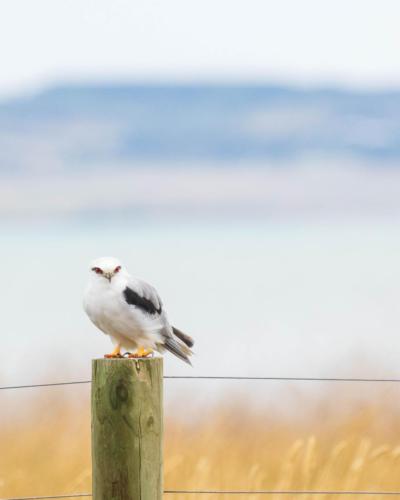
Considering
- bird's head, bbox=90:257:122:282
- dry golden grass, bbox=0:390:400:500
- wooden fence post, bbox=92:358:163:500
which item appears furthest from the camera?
dry golden grass, bbox=0:390:400:500

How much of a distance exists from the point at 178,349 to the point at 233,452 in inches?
72.8

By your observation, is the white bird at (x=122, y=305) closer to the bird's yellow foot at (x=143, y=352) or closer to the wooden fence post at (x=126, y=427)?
the bird's yellow foot at (x=143, y=352)

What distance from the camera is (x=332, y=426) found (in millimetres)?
7289

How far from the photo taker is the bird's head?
5.10 meters

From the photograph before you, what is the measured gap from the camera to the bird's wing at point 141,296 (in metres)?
5.18

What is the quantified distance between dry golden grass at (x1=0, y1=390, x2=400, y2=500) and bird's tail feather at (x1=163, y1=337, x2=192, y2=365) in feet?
3.82

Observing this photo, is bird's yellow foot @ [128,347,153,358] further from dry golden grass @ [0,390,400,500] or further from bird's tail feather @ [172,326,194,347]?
dry golden grass @ [0,390,400,500]

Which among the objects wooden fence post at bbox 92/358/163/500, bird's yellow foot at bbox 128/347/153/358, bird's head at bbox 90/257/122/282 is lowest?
wooden fence post at bbox 92/358/163/500

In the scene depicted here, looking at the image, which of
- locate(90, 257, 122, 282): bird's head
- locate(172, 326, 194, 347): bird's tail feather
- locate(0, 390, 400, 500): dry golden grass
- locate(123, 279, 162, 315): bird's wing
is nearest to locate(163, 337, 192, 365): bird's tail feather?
locate(172, 326, 194, 347): bird's tail feather

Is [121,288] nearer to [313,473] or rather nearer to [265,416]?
[313,473]

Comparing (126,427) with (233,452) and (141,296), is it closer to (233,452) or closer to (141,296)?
(141,296)

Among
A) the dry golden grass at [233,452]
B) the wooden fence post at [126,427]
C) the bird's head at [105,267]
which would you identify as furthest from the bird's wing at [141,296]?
the dry golden grass at [233,452]

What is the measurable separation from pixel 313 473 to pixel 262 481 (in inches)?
17.3

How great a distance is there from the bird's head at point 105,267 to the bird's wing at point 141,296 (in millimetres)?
121
